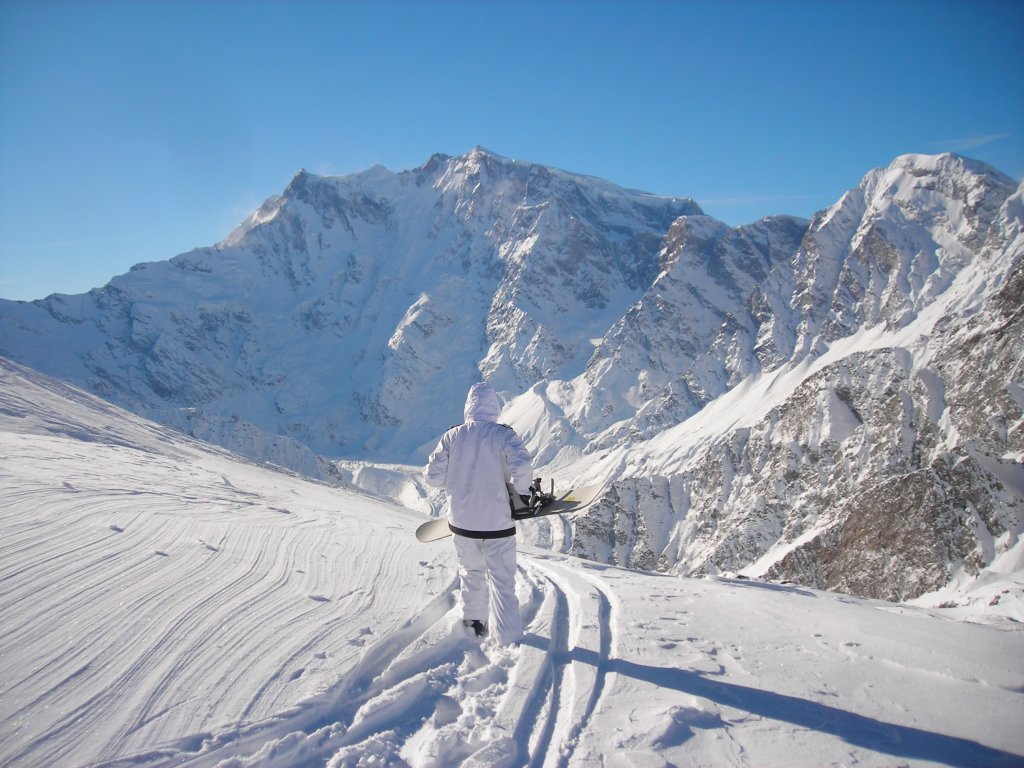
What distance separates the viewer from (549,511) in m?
6.82

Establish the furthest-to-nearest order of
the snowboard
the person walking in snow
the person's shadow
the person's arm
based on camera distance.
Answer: the snowboard < the person's arm < the person walking in snow < the person's shadow

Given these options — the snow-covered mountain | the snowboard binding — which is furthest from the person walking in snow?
the snow-covered mountain

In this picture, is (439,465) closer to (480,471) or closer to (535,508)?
(480,471)

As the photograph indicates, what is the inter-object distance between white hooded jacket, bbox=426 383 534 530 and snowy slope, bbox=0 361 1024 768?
990 millimetres

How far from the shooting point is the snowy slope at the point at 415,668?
11.4 ft

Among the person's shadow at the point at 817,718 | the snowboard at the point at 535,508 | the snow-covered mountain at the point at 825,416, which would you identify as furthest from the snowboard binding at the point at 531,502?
the snow-covered mountain at the point at 825,416

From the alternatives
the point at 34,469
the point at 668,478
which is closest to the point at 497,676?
the point at 34,469

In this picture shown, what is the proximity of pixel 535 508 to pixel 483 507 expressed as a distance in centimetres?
91

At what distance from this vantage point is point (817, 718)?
3.91m

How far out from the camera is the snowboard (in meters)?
5.91

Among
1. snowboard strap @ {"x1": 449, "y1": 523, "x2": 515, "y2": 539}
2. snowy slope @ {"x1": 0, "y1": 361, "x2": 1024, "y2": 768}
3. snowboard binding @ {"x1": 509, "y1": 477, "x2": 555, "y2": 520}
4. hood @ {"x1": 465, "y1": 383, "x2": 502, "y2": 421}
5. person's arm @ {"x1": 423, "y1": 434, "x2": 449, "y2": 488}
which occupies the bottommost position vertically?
snowy slope @ {"x1": 0, "y1": 361, "x2": 1024, "y2": 768}

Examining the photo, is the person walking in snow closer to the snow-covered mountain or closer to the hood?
the hood

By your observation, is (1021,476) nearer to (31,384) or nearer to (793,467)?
(793,467)

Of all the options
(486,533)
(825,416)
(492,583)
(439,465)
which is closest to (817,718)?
(492,583)
